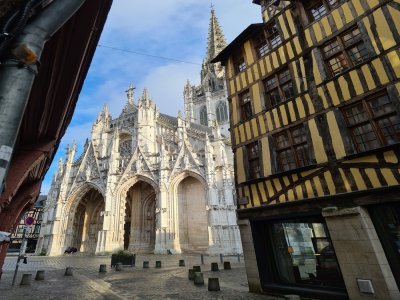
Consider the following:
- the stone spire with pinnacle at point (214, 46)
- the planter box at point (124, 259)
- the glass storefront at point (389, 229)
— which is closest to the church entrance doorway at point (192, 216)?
the planter box at point (124, 259)

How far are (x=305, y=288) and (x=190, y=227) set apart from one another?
19419 mm

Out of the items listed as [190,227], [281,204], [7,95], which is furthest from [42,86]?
[190,227]

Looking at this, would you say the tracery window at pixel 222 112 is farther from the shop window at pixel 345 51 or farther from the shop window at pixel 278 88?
the shop window at pixel 345 51

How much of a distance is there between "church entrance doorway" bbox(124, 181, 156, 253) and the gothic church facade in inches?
4.2

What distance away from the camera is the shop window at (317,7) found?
27.8 ft

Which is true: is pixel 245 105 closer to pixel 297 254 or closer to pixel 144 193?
pixel 297 254

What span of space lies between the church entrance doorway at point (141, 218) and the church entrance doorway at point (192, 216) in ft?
13.9

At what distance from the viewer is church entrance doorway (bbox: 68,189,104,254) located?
29.0 meters

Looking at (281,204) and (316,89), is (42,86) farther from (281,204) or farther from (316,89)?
(316,89)

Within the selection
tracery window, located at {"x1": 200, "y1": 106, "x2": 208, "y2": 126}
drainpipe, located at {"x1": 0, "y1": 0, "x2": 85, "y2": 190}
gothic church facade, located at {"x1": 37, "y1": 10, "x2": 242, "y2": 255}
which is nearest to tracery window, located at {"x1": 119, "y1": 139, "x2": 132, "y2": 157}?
gothic church facade, located at {"x1": 37, "y1": 10, "x2": 242, "y2": 255}

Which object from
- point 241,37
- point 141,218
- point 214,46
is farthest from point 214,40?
point 241,37

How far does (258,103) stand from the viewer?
9.72 meters

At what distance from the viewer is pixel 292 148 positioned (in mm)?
8266

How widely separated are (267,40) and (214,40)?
56.3 meters
